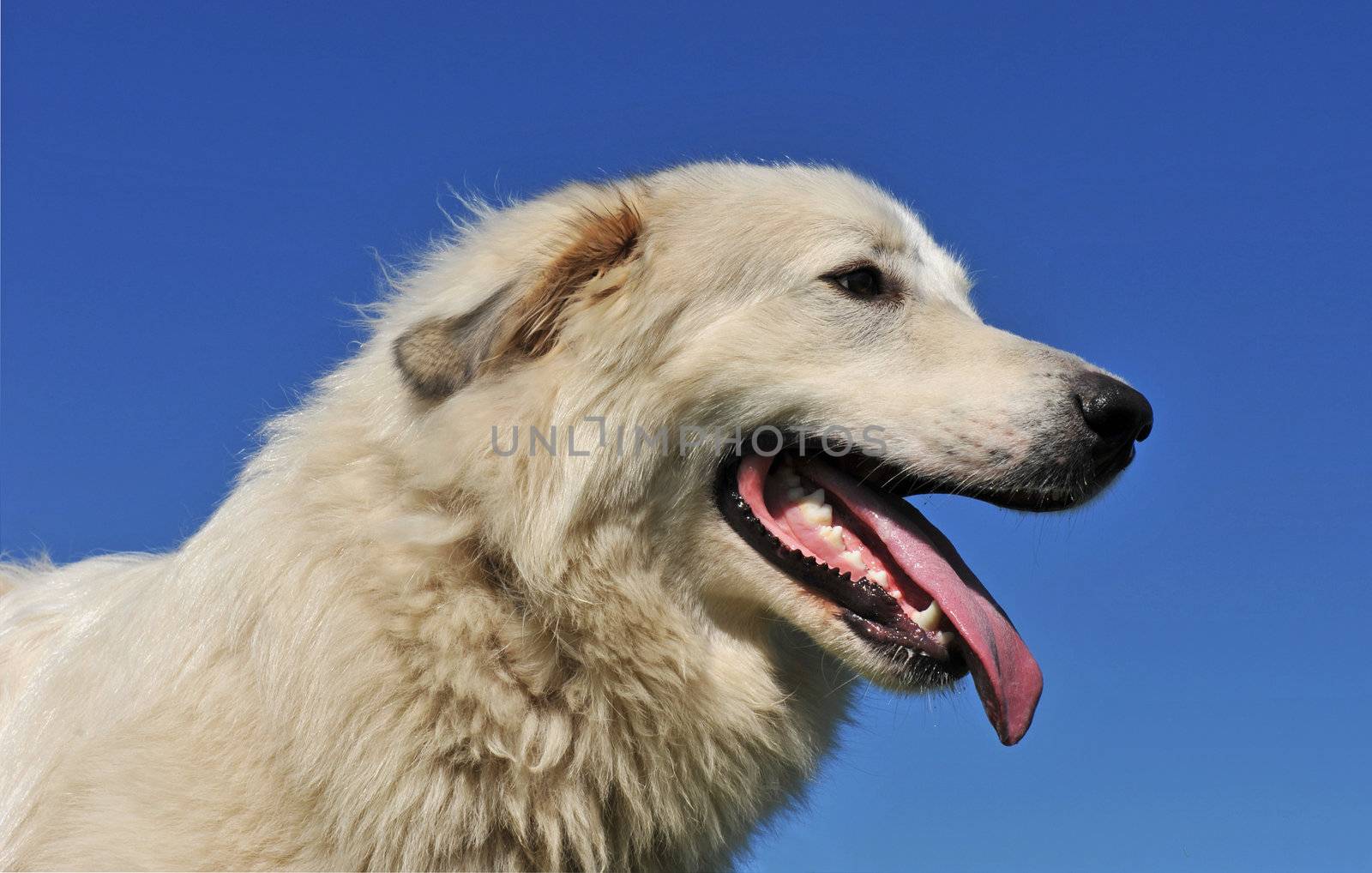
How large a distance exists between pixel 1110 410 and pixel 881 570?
99cm

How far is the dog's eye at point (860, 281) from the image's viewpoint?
445 cm

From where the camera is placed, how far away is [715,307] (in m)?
4.26

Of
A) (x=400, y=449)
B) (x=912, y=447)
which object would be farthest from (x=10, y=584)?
(x=912, y=447)

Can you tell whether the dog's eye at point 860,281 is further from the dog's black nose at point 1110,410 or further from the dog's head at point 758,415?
the dog's black nose at point 1110,410

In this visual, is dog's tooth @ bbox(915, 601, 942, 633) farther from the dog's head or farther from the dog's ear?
the dog's ear

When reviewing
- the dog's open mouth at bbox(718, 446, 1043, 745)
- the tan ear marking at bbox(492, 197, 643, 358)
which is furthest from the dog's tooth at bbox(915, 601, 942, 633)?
the tan ear marking at bbox(492, 197, 643, 358)

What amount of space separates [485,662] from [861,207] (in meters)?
2.25

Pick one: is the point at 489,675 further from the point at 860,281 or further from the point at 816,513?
the point at 860,281

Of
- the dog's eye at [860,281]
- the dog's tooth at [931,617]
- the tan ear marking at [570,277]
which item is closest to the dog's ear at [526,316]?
the tan ear marking at [570,277]

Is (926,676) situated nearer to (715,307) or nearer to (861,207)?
(715,307)

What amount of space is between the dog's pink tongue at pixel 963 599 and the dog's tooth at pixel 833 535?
0.34ft

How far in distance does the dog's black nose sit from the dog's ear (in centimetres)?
167

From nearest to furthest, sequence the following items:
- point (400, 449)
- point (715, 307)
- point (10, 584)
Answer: point (400, 449), point (715, 307), point (10, 584)

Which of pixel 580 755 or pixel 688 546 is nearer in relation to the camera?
pixel 580 755
